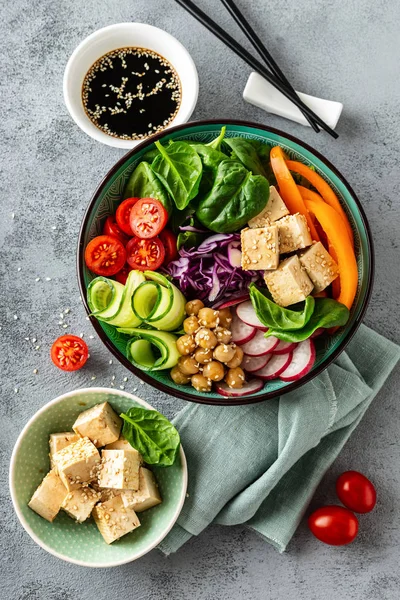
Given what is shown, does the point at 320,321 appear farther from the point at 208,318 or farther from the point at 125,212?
the point at 125,212

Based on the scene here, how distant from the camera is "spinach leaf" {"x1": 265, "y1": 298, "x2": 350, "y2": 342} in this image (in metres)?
2.14

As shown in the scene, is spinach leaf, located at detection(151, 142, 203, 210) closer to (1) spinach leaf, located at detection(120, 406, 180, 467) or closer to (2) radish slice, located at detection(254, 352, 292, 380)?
(2) radish slice, located at detection(254, 352, 292, 380)

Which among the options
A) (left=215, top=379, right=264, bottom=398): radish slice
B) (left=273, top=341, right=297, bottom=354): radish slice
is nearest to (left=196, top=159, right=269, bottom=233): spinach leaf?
(left=273, top=341, right=297, bottom=354): radish slice

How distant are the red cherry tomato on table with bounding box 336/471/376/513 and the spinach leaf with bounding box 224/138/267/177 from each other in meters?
1.29

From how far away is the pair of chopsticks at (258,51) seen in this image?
2.51 m

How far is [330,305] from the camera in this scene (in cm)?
221

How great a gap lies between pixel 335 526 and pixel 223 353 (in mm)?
943

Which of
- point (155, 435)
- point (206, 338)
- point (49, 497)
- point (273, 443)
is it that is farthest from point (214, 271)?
point (49, 497)

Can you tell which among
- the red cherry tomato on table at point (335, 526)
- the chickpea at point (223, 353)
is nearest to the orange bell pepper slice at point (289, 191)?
the chickpea at point (223, 353)

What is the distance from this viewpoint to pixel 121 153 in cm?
268

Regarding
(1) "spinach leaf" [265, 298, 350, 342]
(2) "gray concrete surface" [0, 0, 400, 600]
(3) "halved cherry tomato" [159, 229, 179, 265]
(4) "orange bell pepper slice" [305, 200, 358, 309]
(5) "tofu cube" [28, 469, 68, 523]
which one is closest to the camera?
(1) "spinach leaf" [265, 298, 350, 342]

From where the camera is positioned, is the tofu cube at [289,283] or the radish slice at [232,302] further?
the radish slice at [232,302]

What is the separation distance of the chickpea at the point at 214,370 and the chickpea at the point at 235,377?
0.09 ft

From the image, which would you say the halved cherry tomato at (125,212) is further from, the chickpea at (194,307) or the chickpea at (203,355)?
the chickpea at (203,355)
